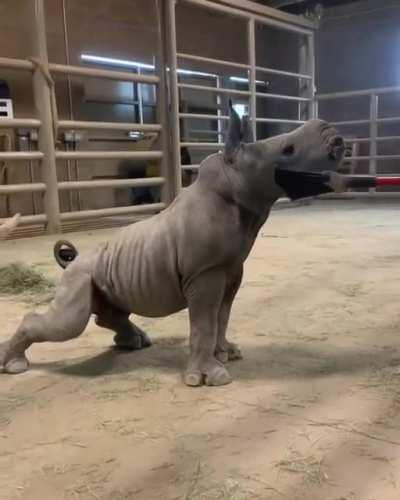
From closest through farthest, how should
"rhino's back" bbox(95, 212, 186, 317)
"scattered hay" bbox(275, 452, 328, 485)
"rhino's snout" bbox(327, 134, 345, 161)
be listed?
1. "scattered hay" bbox(275, 452, 328, 485)
2. "rhino's snout" bbox(327, 134, 345, 161)
3. "rhino's back" bbox(95, 212, 186, 317)

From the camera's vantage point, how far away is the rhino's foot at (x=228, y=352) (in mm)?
1433

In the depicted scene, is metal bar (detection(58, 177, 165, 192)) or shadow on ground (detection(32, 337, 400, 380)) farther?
metal bar (detection(58, 177, 165, 192))

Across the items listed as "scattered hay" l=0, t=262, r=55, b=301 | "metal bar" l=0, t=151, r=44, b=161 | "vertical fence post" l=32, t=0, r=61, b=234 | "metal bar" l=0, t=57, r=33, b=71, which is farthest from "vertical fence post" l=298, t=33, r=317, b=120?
"scattered hay" l=0, t=262, r=55, b=301

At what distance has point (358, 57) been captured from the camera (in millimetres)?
7680

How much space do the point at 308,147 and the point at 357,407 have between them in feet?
1.77

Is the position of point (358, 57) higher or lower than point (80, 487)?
higher

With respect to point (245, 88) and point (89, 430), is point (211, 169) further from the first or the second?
point (245, 88)

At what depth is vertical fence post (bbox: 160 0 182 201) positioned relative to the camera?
4.73 metres

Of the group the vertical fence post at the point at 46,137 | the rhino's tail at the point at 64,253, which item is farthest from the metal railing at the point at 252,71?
the rhino's tail at the point at 64,253

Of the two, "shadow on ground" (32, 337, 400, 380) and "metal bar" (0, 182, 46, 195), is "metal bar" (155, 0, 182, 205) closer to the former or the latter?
"metal bar" (0, 182, 46, 195)

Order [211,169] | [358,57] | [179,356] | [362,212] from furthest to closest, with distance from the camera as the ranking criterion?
[358,57] < [362,212] < [179,356] < [211,169]

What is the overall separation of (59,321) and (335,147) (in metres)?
0.75

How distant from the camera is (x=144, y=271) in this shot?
4.49 ft

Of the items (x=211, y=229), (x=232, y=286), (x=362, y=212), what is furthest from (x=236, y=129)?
(x=362, y=212)
